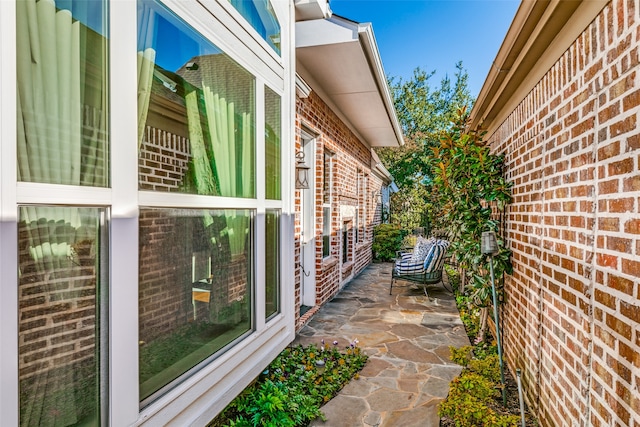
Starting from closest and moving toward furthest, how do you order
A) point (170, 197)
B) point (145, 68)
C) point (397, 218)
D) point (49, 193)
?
point (49, 193) < point (145, 68) < point (170, 197) < point (397, 218)

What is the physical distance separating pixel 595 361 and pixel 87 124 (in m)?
2.38

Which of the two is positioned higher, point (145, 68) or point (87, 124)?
point (145, 68)

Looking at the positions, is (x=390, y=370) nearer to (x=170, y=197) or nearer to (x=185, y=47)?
(x=170, y=197)

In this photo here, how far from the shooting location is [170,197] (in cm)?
173

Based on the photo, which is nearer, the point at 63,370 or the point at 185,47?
the point at 63,370

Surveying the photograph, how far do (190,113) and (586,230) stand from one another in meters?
2.06

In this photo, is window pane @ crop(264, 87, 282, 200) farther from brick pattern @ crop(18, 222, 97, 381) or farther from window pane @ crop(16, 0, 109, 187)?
brick pattern @ crop(18, 222, 97, 381)

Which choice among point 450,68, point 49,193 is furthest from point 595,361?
point 450,68

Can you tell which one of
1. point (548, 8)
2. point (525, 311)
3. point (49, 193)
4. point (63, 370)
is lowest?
point (525, 311)

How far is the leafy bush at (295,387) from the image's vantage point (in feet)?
8.99

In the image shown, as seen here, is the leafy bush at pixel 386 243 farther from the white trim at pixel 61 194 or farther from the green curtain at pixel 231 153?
the white trim at pixel 61 194

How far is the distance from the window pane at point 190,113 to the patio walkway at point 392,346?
6.52 feet

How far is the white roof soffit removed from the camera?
159 inches

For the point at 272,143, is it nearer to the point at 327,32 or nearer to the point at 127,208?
the point at 127,208
